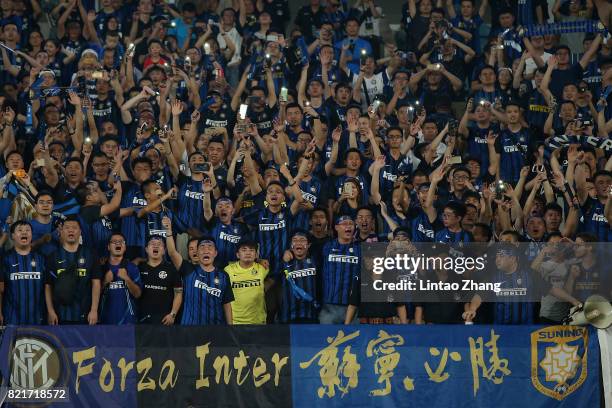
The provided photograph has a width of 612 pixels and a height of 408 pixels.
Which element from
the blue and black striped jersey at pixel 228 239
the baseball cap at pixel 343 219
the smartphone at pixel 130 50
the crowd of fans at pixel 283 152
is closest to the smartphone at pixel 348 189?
the crowd of fans at pixel 283 152

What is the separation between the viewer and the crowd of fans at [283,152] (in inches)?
538

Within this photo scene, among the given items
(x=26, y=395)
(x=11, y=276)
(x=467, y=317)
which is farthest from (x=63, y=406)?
(x=467, y=317)

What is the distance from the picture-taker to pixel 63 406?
12992mm

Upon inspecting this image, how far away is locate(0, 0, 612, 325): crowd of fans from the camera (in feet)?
44.8

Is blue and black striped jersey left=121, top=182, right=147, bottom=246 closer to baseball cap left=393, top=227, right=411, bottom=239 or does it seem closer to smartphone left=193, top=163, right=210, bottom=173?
smartphone left=193, top=163, right=210, bottom=173

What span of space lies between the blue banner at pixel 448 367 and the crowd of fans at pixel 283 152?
19.6 inches

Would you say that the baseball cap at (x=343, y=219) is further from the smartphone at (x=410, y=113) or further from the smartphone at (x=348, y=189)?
the smartphone at (x=410, y=113)

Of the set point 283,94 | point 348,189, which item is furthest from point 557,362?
point 283,94

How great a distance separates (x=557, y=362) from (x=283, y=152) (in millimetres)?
4526

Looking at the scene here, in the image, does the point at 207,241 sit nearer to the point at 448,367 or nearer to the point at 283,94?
the point at 448,367

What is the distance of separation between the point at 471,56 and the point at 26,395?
829 centimetres

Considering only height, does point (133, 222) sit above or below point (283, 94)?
below

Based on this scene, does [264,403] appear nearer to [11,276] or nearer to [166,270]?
[166,270]

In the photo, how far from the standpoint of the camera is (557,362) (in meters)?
13.0
